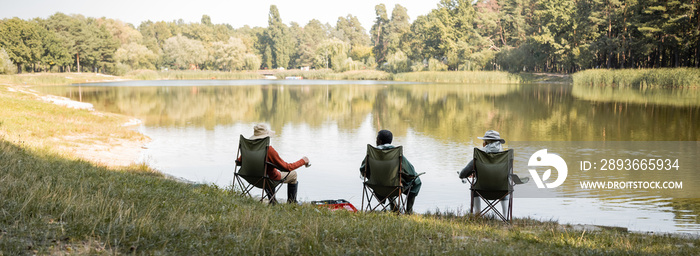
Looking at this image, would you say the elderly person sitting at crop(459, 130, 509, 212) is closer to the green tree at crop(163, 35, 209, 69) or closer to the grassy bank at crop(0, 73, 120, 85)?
the grassy bank at crop(0, 73, 120, 85)

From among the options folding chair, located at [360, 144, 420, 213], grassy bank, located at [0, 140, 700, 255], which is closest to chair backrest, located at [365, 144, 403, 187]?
folding chair, located at [360, 144, 420, 213]

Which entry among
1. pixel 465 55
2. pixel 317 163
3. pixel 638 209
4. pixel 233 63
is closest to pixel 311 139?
pixel 317 163

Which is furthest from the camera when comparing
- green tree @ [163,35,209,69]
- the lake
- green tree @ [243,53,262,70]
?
green tree @ [163,35,209,69]

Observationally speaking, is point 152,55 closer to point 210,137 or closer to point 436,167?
point 210,137

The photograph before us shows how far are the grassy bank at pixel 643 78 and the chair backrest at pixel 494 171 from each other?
3843 cm

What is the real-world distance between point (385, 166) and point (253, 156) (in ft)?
5.22

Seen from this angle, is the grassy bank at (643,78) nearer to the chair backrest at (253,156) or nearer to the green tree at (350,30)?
the chair backrest at (253,156)

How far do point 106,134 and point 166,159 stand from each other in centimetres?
337

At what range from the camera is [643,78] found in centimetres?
4278

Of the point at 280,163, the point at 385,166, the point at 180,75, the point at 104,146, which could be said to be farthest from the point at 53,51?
the point at 385,166

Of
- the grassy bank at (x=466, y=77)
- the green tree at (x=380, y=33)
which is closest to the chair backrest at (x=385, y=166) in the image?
the grassy bank at (x=466, y=77)

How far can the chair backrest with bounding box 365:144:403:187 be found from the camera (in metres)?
6.37

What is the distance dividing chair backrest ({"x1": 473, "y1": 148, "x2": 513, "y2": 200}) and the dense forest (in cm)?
3813

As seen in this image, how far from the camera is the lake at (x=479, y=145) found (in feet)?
28.3
